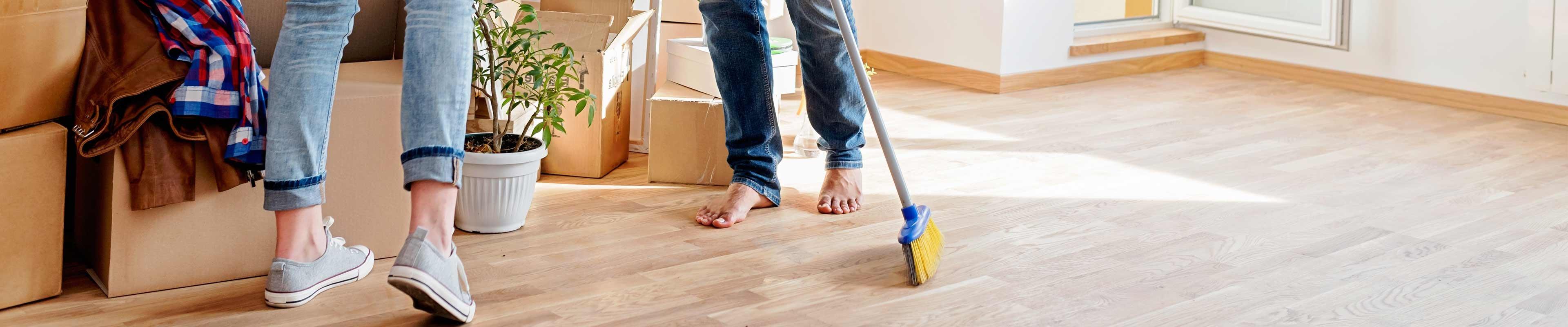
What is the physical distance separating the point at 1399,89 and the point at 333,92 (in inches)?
113

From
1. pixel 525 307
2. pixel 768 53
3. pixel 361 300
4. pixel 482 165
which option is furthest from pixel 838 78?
pixel 361 300

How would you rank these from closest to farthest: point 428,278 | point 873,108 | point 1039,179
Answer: point 428,278 < point 873,108 < point 1039,179

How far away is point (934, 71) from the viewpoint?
11.6 feet

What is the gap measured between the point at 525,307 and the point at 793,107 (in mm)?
1660

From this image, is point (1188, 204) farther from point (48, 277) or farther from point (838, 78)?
point (48, 277)

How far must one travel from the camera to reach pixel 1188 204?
6.54 feet

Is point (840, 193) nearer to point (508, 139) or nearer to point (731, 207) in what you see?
point (731, 207)

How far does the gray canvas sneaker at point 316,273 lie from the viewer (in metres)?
1.37

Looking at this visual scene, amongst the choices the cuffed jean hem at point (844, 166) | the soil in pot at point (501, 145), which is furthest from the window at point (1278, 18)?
the soil in pot at point (501, 145)

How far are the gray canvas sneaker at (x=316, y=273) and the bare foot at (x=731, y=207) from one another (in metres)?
0.52

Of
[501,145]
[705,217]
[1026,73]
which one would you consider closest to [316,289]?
[501,145]

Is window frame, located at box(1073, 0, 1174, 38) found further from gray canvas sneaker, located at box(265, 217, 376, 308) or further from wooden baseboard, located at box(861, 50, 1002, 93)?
gray canvas sneaker, located at box(265, 217, 376, 308)

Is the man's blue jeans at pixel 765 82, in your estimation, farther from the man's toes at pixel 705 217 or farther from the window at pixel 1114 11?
the window at pixel 1114 11

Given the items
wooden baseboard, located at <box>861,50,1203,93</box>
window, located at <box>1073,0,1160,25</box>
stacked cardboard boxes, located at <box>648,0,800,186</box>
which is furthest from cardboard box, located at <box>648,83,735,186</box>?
window, located at <box>1073,0,1160,25</box>
